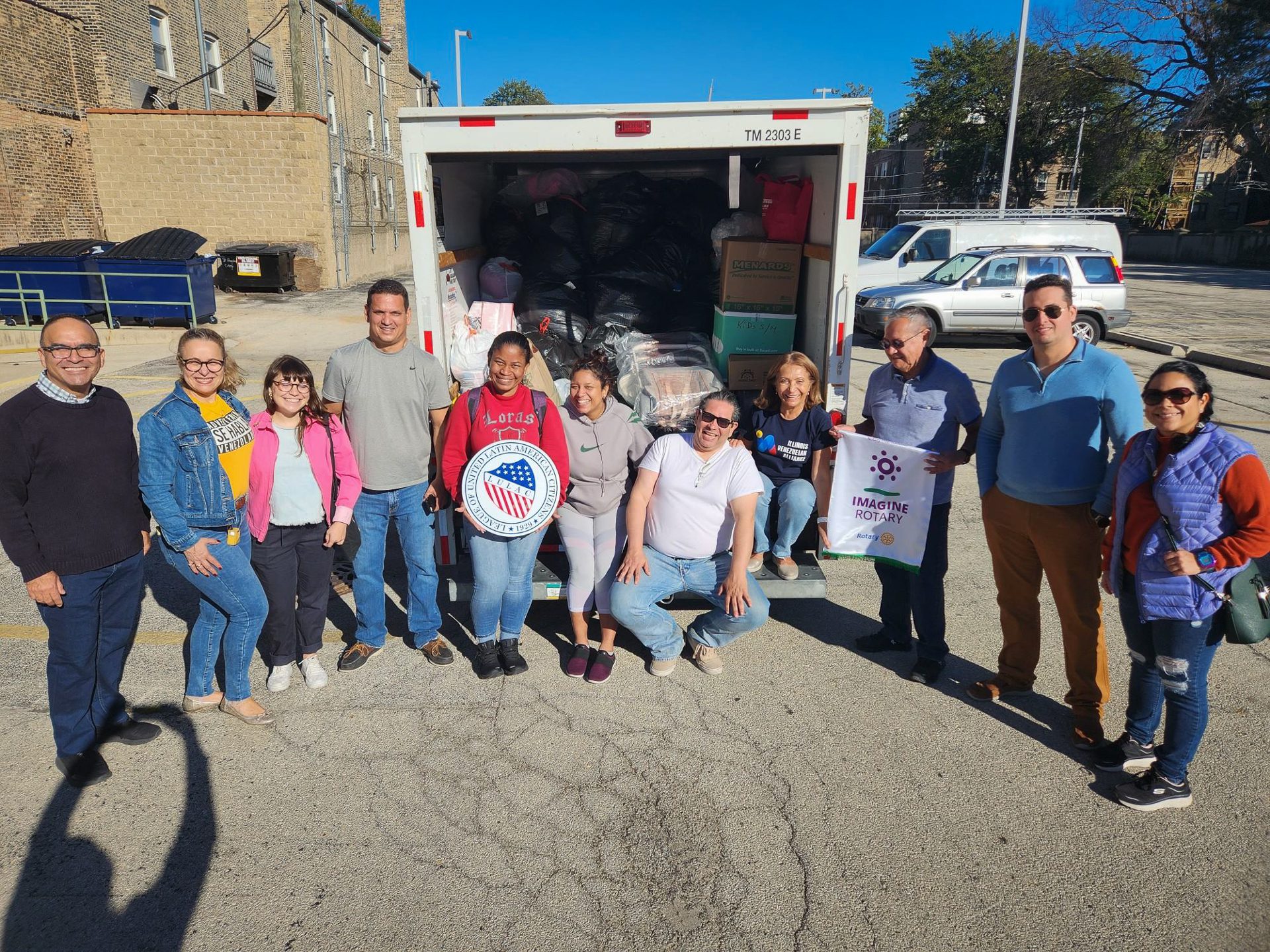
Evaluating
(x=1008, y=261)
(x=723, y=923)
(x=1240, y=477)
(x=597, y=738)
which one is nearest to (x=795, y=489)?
(x=597, y=738)

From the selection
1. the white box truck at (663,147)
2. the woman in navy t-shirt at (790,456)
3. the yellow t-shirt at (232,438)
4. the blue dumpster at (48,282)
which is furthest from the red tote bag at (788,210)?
the blue dumpster at (48,282)

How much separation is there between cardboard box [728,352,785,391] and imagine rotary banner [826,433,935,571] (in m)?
1.23

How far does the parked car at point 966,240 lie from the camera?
619 inches

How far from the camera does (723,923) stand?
259cm

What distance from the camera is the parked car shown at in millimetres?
15734

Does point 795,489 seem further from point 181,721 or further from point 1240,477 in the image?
point 181,721

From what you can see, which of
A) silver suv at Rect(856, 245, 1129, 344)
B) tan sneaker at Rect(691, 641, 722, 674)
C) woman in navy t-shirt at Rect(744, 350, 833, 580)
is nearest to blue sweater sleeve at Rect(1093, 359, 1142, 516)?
woman in navy t-shirt at Rect(744, 350, 833, 580)

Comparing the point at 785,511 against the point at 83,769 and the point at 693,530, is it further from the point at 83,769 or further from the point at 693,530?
the point at 83,769

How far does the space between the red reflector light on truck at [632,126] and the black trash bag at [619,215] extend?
2.38 meters

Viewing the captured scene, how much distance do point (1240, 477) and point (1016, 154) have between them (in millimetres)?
47484

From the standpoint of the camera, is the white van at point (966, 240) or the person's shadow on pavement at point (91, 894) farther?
the white van at point (966, 240)

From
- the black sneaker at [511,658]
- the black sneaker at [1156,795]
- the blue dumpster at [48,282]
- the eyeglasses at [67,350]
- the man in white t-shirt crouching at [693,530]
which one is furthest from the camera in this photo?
the blue dumpster at [48,282]

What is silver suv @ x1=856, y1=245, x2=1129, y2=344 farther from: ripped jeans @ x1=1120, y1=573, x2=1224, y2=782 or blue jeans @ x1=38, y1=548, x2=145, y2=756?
blue jeans @ x1=38, y1=548, x2=145, y2=756

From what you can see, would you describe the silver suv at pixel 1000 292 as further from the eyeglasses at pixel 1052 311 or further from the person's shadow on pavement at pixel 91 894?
the person's shadow on pavement at pixel 91 894
